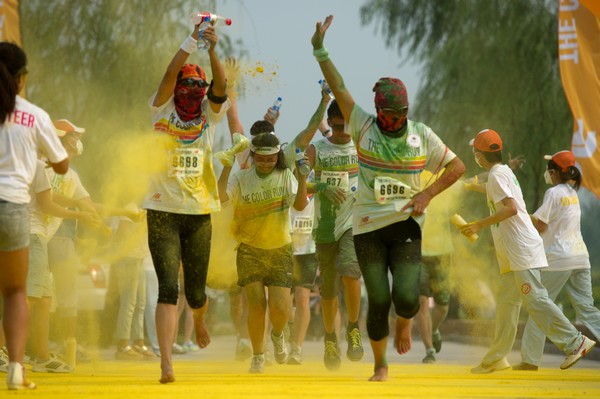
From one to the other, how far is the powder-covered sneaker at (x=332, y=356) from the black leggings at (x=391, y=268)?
7.05ft

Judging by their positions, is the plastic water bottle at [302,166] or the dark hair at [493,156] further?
the dark hair at [493,156]

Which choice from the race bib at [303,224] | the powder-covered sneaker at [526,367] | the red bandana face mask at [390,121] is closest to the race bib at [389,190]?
the red bandana face mask at [390,121]

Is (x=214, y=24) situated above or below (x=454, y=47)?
below

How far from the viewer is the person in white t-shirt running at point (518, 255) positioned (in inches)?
401

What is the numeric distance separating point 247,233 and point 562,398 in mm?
3418

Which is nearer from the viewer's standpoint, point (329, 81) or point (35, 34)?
point (329, 81)

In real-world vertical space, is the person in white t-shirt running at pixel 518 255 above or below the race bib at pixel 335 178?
below

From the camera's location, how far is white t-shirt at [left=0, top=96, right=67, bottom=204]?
23.7ft

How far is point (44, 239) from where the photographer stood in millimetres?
10172

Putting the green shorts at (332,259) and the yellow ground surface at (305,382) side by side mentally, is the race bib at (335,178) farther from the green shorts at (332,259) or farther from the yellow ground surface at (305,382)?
the yellow ground surface at (305,382)

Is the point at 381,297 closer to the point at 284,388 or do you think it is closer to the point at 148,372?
the point at 284,388

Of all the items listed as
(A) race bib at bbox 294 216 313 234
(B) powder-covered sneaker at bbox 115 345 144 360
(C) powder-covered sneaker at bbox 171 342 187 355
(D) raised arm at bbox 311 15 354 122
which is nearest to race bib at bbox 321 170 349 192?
(A) race bib at bbox 294 216 313 234

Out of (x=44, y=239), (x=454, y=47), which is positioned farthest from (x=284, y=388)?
(x=454, y=47)

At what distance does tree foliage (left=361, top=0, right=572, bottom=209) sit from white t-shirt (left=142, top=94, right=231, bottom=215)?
13.6m
